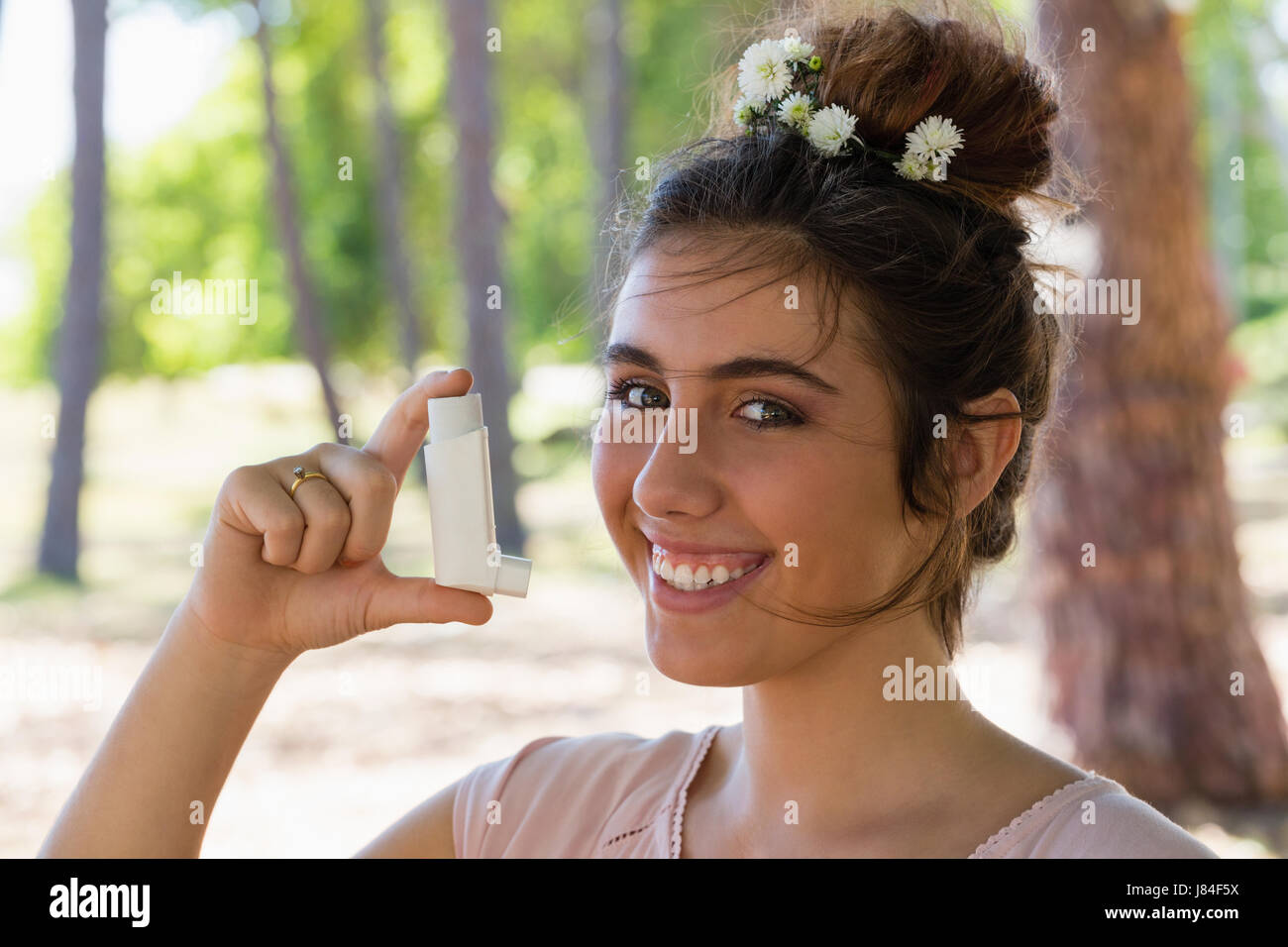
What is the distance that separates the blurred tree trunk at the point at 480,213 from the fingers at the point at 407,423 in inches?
254

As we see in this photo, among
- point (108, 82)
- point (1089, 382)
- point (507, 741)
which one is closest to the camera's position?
point (1089, 382)

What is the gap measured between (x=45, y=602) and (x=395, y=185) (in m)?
5.63

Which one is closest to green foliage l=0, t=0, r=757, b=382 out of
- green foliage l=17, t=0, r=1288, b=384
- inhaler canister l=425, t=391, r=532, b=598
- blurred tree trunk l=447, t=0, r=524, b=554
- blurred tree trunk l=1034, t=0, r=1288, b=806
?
green foliage l=17, t=0, r=1288, b=384

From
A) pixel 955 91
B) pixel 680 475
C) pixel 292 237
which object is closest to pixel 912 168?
pixel 955 91

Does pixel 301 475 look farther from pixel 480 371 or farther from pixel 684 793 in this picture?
pixel 480 371

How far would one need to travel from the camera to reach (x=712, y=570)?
1.45m

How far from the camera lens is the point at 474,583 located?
4.49 ft

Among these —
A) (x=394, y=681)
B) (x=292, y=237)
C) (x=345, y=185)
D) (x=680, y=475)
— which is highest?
(x=345, y=185)

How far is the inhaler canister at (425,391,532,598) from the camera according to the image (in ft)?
4.46

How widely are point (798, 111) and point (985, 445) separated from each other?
48cm

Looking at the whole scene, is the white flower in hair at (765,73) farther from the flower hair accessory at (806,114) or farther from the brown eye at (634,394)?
the brown eye at (634,394)

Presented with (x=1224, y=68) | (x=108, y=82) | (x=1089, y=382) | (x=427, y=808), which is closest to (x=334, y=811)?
(x=1089, y=382)
